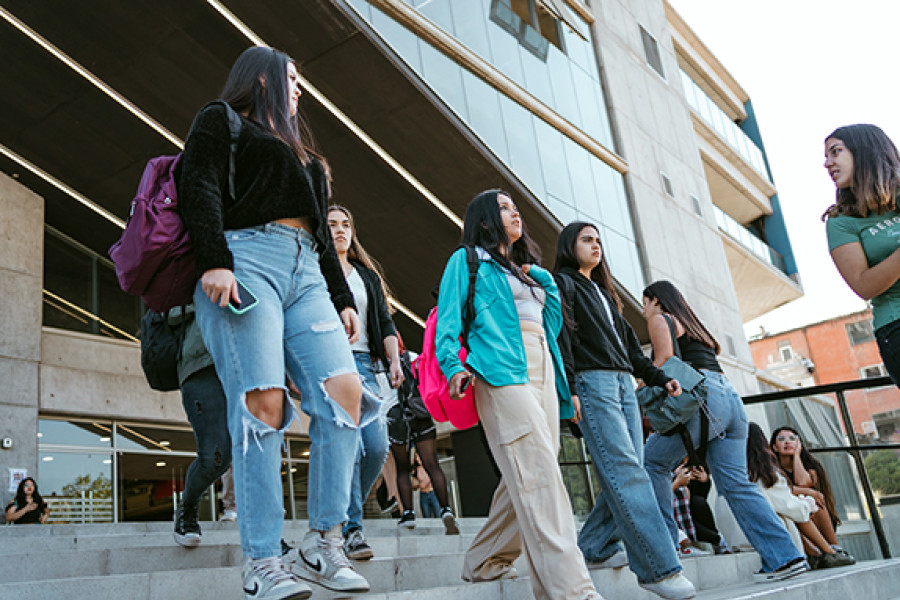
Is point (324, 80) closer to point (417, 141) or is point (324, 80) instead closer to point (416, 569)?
point (417, 141)

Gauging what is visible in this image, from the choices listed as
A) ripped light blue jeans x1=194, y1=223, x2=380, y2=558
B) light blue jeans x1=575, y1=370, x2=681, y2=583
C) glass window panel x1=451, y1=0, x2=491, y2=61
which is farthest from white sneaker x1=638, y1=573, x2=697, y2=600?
glass window panel x1=451, y1=0, x2=491, y2=61

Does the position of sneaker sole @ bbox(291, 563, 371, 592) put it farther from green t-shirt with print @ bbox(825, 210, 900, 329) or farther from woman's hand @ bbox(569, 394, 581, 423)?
green t-shirt with print @ bbox(825, 210, 900, 329)

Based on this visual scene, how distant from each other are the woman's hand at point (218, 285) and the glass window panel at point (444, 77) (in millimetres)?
9186

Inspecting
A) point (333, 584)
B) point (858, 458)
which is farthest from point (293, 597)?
point (858, 458)

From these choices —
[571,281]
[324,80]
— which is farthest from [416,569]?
[324,80]

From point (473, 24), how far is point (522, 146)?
218 centimetres

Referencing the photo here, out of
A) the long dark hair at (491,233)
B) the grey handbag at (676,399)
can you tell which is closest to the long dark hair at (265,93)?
the long dark hair at (491,233)

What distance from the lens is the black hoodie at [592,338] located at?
159 inches

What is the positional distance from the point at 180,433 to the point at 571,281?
12.4 m

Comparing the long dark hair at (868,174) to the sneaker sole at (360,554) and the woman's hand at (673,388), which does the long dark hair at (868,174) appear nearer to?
the woman's hand at (673,388)

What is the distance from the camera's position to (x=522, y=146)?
42.9ft

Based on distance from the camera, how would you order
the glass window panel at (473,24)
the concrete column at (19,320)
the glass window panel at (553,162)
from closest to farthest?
the glass window panel at (473,24), the concrete column at (19,320), the glass window panel at (553,162)

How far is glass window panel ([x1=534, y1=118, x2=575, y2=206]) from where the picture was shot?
13.5m

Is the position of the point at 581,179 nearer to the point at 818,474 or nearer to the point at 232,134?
the point at 818,474
